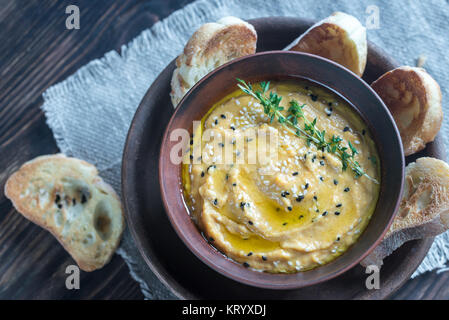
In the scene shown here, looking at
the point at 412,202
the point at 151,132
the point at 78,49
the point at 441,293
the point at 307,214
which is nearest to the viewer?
the point at 307,214

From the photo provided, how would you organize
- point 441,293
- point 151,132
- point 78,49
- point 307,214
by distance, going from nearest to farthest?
point 307,214 < point 151,132 < point 441,293 < point 78,49

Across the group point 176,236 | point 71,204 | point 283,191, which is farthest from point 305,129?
point 71,204

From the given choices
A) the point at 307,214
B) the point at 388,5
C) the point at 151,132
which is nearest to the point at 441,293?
the point at 307,214

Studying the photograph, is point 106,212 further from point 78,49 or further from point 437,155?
point 437,155

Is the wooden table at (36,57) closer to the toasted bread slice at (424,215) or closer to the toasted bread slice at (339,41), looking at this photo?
the toasted bread slice at (339,41)

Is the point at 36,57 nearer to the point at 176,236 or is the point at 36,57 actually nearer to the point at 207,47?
the point at 207,47

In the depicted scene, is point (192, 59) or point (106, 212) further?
point (106, 212)
